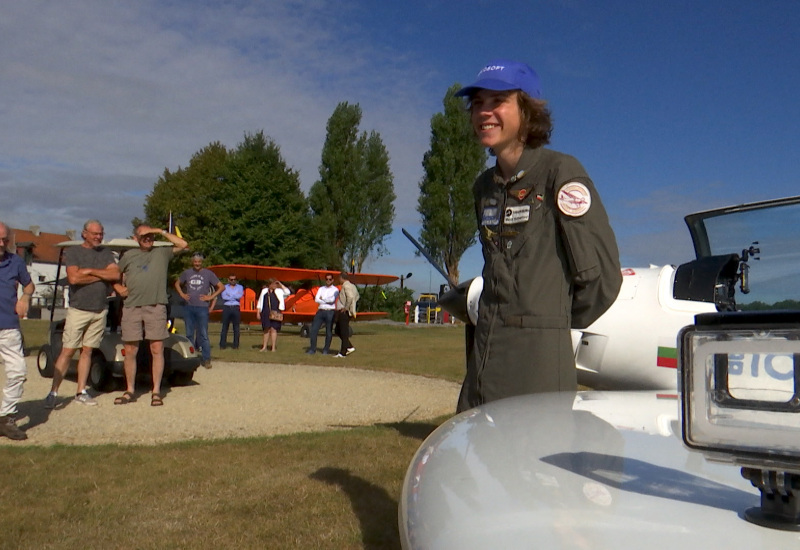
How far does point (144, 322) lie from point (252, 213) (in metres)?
33.5

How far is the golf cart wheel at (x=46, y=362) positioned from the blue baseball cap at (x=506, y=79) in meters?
8.68

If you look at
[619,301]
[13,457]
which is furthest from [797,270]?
[13,457]

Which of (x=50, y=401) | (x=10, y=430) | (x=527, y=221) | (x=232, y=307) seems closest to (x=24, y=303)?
(x=10, y=430)

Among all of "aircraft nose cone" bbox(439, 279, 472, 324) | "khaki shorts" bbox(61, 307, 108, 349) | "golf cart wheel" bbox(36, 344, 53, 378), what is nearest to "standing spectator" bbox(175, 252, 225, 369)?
"golf cart wheel" bbox(36, 344, 53, 378)

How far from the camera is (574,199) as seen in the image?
6.34 ft

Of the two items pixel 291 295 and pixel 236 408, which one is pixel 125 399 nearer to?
pixel 236 408

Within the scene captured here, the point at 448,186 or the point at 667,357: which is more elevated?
the point at 448,186

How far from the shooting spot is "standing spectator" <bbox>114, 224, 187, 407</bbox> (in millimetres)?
7309

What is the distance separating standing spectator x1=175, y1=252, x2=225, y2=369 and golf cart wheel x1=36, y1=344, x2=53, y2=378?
2.40 meters

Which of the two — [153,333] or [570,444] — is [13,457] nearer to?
[153,333]

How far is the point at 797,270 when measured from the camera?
1524 mm

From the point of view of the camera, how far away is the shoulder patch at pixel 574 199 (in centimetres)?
192

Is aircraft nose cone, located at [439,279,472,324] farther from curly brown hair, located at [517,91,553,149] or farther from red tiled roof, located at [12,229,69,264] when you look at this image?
red tiled roof, located at [12,229,69,264]

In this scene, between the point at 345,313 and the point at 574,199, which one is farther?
the point at 345,313
